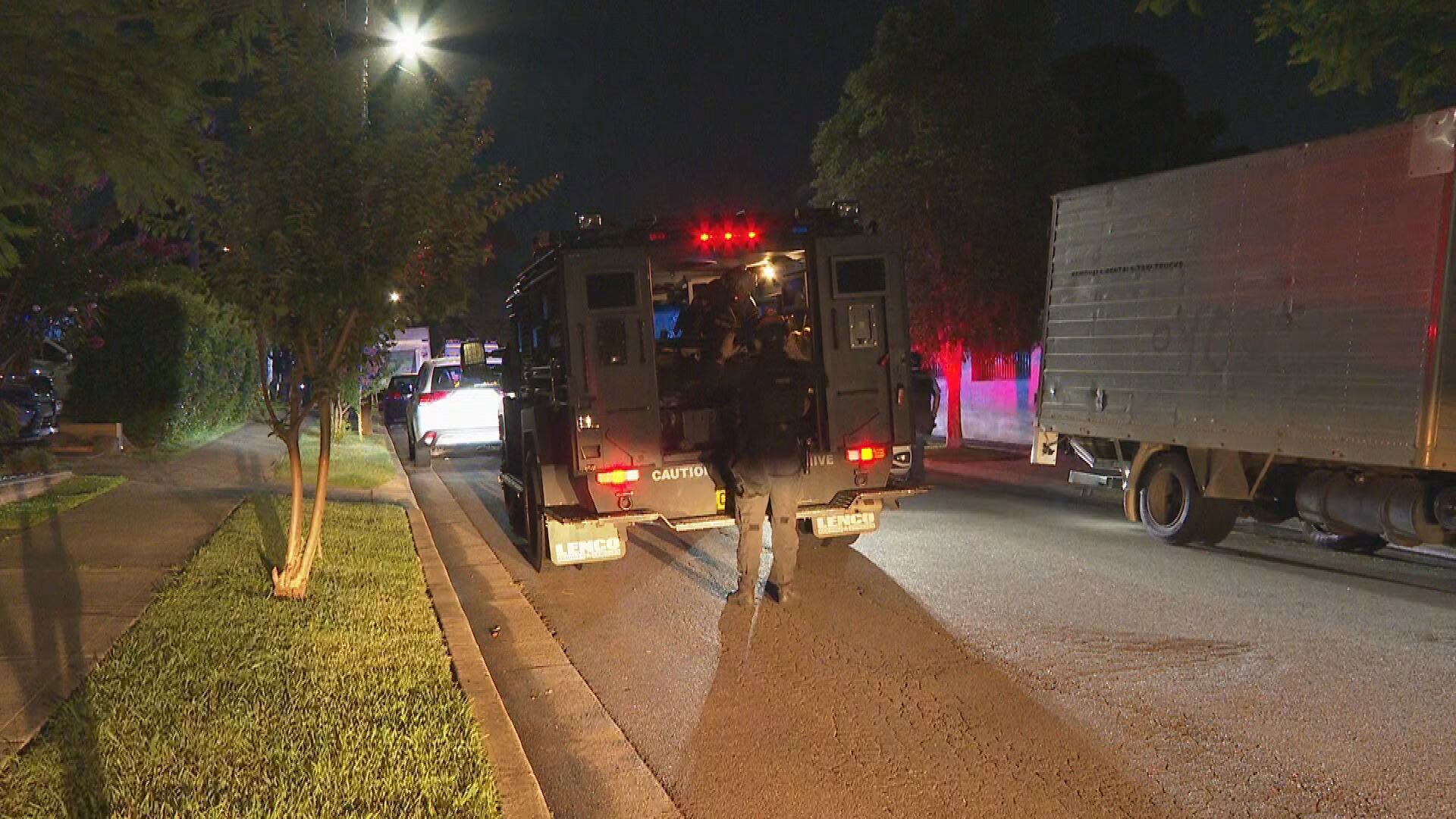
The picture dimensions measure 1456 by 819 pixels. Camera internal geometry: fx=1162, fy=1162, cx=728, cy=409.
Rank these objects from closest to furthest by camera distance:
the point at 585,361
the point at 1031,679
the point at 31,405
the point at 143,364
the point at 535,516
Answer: the point at 1031,679, the point at 585,361, the point at 535,516, the point at 31,405, the point at 143,364

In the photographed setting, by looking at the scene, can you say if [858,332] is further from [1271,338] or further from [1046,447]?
[1046,447]

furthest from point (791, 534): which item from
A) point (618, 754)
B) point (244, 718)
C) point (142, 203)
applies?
point (142, 203)

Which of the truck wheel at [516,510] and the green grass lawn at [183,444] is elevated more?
the green grass lawn at [183,444]

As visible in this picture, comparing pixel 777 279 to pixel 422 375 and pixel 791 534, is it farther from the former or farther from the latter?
pixel 422 375

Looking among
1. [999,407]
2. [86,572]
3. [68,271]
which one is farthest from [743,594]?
[999,407]

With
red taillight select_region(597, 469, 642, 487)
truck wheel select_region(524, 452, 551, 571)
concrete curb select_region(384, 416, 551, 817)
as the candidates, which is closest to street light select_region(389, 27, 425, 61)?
truck wheel select_region(524, 452, 551, 571)

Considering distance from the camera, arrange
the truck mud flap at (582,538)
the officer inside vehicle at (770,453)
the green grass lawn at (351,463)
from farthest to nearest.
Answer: the green grass lawn at (351,463) → the truck mud flap at (582,538) → the officer inside vehicle at (770,453)

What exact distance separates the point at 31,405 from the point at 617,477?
1211 centimetres

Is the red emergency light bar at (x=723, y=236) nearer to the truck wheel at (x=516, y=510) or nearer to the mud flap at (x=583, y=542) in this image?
the mud flap at (x=583, y=542)

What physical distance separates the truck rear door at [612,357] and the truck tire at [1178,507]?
5560mm

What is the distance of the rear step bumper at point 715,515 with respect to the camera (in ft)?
29.4

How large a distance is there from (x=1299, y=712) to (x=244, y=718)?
5.27 m

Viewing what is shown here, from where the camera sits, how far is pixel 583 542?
9.22 metres

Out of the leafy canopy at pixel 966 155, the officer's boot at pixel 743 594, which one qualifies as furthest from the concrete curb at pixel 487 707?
the leafy canopy at pixel 966 155
